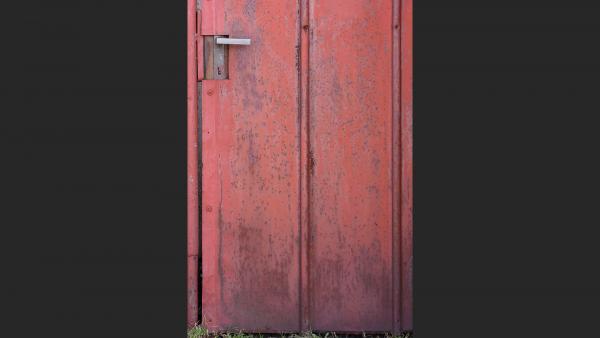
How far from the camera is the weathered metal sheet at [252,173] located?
6207mm

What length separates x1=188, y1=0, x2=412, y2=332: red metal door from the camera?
621 centimetres

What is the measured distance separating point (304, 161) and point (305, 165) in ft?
0.08

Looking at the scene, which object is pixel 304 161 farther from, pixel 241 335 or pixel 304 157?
pixel 241 335

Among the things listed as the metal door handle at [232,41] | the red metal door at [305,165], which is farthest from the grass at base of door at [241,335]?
the metal door handle at [232,41]

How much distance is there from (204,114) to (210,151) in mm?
224

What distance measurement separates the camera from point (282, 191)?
20.5 ft

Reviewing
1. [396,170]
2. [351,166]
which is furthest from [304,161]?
[396,170]

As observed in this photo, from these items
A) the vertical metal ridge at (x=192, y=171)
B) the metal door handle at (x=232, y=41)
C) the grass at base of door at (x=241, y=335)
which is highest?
the metal door handle at (x=232, y=41)

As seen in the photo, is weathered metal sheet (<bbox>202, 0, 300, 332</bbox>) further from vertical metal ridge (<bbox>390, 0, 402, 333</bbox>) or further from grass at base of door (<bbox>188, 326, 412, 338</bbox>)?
vertical metal ridge (<bbox>390, 0, 402, 333</bbox>)

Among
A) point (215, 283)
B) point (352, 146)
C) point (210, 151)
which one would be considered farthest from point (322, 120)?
point (215, 283)

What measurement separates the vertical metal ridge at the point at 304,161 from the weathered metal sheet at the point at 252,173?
0.12 feet

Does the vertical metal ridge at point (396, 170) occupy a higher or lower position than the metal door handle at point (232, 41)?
lower

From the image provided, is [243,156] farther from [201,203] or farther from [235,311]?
[235,311]

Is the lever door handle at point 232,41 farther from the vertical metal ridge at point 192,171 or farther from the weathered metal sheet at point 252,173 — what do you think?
the vertical metal ridge at point 192,171
